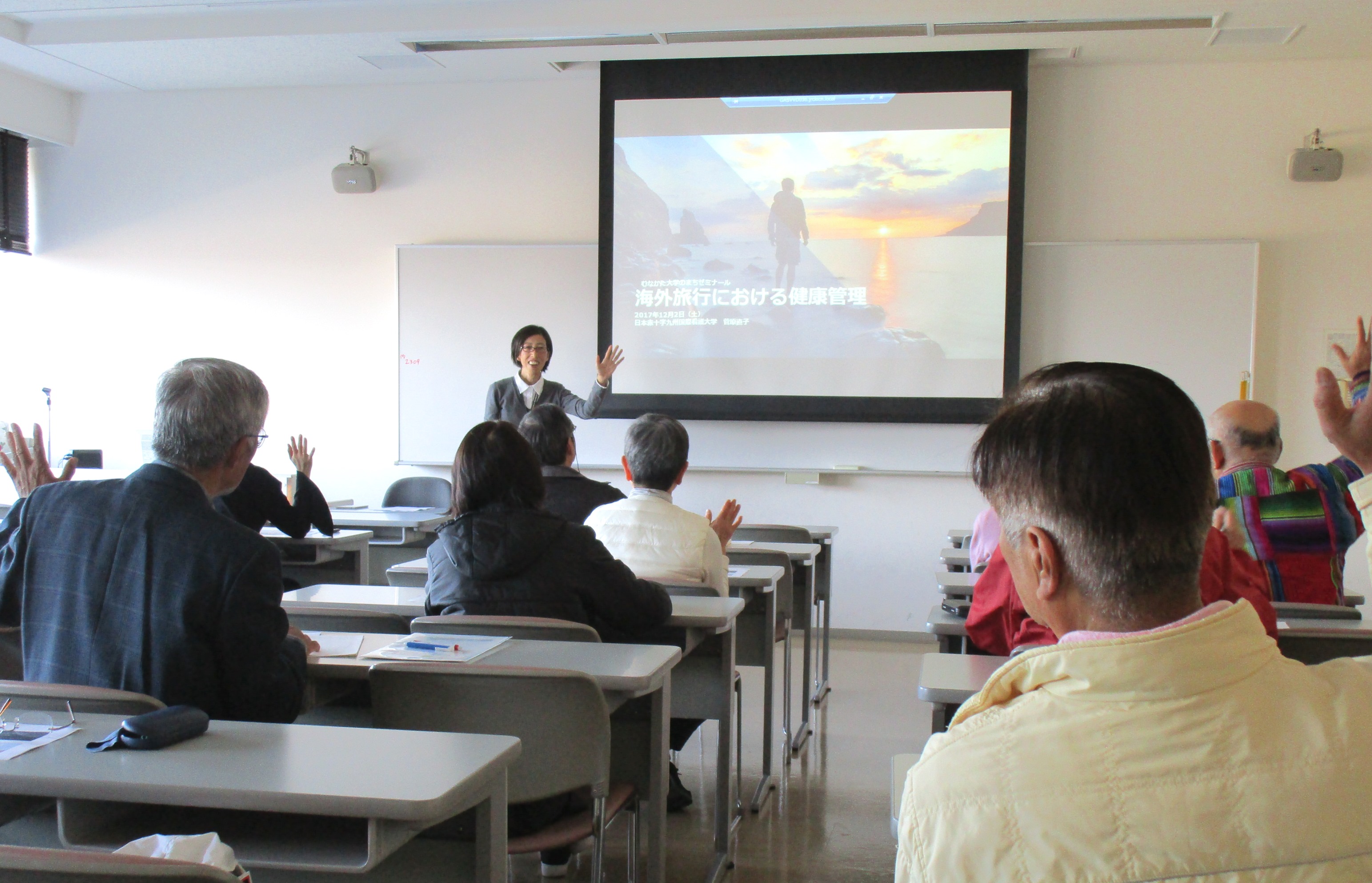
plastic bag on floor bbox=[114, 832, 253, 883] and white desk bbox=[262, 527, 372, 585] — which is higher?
plastic bag on floor bbox=[114, 832, 253, 883]

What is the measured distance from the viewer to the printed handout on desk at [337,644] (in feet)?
7.02

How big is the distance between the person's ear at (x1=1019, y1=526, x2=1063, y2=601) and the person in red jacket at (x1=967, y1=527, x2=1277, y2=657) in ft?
4.11

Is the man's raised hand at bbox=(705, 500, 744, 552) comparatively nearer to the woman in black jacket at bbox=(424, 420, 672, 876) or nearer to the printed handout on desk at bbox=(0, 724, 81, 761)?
the woman in black jacket at bbox=(424, 420, 672, 876)

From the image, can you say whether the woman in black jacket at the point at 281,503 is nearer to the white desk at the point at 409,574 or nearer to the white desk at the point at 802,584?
the white desk at the point at 409,574

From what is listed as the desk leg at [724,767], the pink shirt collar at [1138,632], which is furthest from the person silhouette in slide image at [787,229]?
the pink shirt collar at [1138,632]

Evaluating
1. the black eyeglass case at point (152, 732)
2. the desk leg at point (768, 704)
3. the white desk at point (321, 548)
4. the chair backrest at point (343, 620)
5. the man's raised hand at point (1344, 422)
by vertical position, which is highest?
the man's raised hand at point (1344, 422)

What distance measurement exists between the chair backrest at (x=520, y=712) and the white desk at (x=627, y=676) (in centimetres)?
3

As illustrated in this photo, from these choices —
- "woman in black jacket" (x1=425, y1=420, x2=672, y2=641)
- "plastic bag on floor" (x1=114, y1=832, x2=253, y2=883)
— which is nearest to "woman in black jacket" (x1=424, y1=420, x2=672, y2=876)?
"woman in black jacket" (x1=425, y1=420, x2=672, y2=641)

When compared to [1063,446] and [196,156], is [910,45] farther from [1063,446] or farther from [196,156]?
[1063,446]

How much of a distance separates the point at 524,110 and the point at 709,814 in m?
4.39

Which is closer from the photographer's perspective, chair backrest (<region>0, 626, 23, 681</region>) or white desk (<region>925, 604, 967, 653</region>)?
chair backrest (<region>0, 626, 23, 681</region>)

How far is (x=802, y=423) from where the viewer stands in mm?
6125

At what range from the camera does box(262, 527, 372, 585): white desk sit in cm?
429

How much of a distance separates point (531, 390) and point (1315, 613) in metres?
3.83
